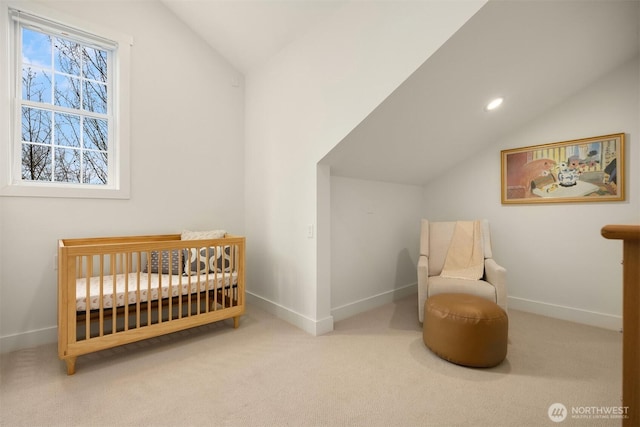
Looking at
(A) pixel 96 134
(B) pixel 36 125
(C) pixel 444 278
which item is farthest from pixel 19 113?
(C) pixel 444 278

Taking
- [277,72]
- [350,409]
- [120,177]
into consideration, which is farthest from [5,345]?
[277,72]

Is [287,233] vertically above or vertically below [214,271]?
above

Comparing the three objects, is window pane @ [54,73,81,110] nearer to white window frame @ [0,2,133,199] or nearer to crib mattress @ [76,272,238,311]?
white window frame @ [0,2,133,199]

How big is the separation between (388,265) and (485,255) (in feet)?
3.36

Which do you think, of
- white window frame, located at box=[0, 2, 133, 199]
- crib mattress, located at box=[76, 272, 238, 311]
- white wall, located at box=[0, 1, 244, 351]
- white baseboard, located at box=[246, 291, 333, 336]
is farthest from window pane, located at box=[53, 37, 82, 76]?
white baseboard, located at box=[246, 291, 333, 336]

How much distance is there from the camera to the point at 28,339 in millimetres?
2184

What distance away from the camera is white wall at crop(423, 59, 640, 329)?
8.16 ft

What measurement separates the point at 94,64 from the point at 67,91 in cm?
35

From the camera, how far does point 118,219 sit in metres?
2.57

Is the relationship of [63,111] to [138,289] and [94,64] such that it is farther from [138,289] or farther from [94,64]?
[138,289]

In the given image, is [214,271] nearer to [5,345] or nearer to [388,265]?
[5,345]

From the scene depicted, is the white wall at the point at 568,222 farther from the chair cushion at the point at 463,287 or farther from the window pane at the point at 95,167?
the window pane at the point at 95,167

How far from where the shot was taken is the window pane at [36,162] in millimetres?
2291

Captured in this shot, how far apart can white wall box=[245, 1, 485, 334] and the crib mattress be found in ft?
1.98
